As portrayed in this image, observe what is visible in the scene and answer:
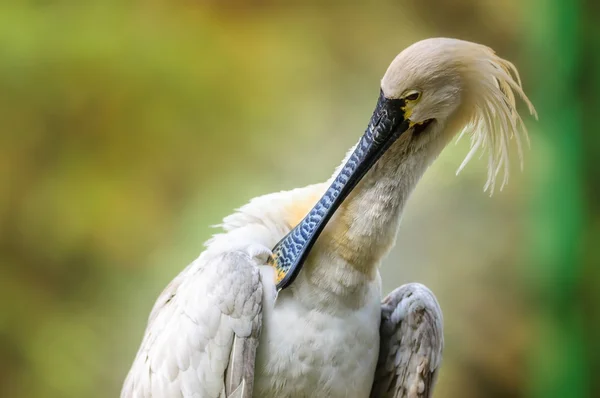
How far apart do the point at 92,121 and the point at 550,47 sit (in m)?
1.50

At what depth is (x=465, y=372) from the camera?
2348 millimetres

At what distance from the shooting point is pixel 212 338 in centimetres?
135

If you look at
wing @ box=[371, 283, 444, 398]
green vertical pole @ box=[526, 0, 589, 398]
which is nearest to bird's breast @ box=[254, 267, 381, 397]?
wing @ box=[371, 283, 444, 398]

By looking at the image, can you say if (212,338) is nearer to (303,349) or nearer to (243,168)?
(303,349)

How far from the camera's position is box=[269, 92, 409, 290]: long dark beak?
4.67 ft

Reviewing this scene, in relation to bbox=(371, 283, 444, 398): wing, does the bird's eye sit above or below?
above

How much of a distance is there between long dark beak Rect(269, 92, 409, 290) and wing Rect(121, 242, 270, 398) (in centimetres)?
7

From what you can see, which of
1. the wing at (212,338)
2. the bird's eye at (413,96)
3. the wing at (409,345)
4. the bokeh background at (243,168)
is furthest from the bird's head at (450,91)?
the bokeh background at (243,168)

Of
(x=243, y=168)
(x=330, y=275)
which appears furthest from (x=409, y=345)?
(x=243, y=168)

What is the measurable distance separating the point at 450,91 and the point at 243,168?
1022mm

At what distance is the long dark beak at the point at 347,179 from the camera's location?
1424 mm

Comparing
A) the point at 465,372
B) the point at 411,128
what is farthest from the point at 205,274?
the point at 465,372

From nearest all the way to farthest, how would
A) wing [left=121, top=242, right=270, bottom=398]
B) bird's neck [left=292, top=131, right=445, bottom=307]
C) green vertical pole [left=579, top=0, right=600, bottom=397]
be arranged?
wing [left=121, top=242, right=270, bottom=398] < bird's neck [left=292, top=131, right=445, bottom=307] < green vertical pole [left=579, top=0, right=600, bottom=397]

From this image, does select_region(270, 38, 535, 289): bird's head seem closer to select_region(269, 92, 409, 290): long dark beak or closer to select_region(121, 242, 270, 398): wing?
select_region(269, 92, 409, 290): long dark beak
